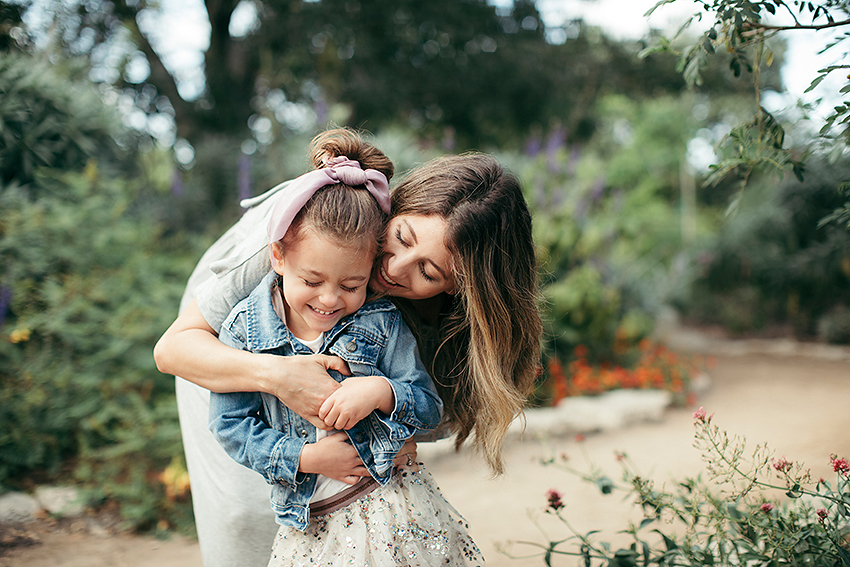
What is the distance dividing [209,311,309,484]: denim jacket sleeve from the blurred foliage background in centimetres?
95

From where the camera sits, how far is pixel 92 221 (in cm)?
372

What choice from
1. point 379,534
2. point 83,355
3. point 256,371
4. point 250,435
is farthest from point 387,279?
point 83,355

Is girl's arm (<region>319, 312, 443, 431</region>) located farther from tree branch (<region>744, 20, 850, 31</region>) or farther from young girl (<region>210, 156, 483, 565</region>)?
tree branch (<region>744, 20, 850, 31</region>)

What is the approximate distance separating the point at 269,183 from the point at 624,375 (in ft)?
14.0

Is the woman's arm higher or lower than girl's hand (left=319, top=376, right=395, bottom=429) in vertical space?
higher

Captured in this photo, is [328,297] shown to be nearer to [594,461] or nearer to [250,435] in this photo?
[250,435]

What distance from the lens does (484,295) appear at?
1.60m

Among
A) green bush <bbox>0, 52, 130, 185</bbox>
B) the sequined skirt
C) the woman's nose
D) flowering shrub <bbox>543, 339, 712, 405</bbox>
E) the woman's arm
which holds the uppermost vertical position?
green bush <bbox>0, 52, 130, 185</bbox>

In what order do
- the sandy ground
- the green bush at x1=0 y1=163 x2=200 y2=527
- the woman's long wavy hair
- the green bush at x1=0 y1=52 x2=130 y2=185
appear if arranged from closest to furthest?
the woman's long wavy hair
the sandy ground
the green bush at x1=0 y1=163 x2=200 y2=527
the green bush at x1=0 y1=52 x2=130 y2=185

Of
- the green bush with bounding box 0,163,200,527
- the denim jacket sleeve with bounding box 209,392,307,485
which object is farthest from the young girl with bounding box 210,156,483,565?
the green bush with bounding box 0,163,200,527

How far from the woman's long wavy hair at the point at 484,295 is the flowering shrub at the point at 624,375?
126 inches

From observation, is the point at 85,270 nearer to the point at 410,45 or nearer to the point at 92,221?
the point at 92,221

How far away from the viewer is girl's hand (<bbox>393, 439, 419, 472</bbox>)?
4.97 feet

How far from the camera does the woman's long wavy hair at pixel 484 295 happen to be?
1.59 meters
